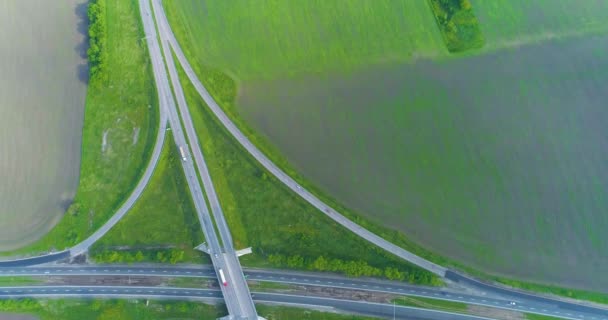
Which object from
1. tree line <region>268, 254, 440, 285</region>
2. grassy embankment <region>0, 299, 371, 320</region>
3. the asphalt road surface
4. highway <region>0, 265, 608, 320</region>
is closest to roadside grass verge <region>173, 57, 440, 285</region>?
tree line <region>268, 254, 440, 285</region>

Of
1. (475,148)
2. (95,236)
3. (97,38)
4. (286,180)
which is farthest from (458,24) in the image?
(95,236)

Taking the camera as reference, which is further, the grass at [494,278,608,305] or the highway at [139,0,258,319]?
the highway at [139,0,258,319]

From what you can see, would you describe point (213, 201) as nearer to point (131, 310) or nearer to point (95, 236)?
point (95, 236)

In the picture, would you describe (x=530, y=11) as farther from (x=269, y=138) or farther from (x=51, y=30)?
(x=51, y=30)

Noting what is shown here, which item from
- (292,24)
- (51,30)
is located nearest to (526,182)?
(292,24)

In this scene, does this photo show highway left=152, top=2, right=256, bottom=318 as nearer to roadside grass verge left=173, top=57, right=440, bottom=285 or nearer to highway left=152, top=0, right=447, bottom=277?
roadside grass verge left=173, top=57, right=440, bottom=285

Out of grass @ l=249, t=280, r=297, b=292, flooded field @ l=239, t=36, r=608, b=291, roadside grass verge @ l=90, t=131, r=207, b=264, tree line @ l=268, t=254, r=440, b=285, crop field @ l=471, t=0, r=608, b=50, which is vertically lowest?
grass @ l=249, t=280, r=297, b=292
